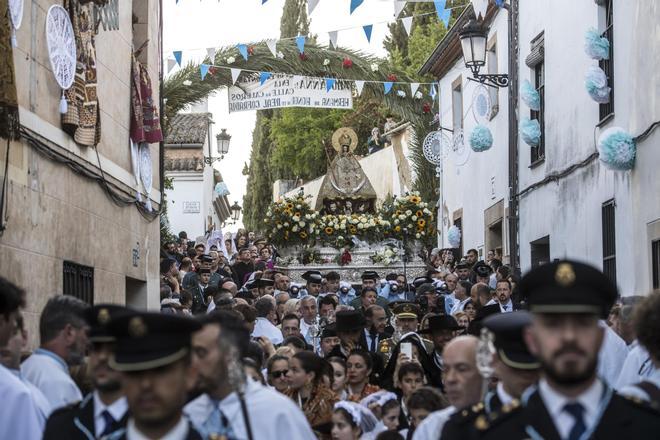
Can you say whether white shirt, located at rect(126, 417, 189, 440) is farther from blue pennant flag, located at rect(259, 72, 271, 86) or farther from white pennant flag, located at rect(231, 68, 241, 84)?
white pennant flag, located at rect(231, 68, 241, 84)

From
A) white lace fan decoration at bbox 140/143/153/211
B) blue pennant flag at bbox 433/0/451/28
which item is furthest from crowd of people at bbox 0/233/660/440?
white lace fan decoration at bbox 140/143/153/211

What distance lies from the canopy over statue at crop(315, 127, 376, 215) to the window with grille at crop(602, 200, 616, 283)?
1154 centimetres

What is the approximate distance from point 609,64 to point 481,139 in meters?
7.67

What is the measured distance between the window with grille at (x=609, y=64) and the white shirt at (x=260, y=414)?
12851 millimetres

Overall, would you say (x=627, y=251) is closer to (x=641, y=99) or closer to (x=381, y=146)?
(x=641, y=99)

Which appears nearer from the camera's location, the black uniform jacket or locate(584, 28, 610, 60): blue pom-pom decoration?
the black uniform jacket

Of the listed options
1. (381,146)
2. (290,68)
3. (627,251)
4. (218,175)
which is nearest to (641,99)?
(627,251)

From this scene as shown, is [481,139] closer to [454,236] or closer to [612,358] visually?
[454,236]

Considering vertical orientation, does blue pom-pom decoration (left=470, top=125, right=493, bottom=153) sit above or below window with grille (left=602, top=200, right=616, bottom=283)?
above

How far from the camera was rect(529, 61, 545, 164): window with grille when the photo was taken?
2283 cm

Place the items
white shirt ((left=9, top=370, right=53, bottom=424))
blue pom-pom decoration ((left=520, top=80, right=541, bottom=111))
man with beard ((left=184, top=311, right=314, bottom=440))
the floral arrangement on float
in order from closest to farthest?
man with beard ((left=184, top=311, right=314, bottom=440)) → white shirt ((left=9, top=370, right=53, bottom=424)) → blue pom-pom decoration ((left=520, top=80, right=541, bottom=111)) → the floral arrangement on float

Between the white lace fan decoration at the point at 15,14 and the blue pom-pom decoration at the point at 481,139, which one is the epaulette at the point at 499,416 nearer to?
the white lace fan decoration at the point at 15,14

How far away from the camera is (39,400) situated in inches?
253

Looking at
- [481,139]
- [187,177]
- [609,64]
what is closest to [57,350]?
[609,64]
